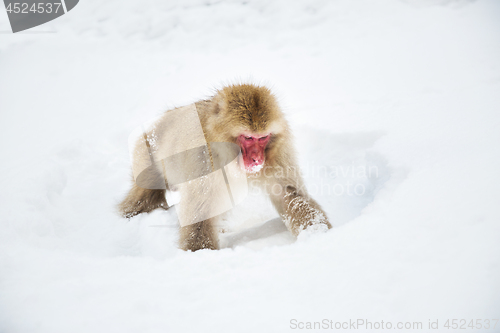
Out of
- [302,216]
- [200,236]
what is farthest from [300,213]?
[200,236]

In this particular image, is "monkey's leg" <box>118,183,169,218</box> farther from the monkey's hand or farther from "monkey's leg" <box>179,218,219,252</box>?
the monkey's hand

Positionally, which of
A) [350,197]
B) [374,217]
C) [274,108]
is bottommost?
[350,197]

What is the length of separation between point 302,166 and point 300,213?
103cm

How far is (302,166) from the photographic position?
3080 millimetres

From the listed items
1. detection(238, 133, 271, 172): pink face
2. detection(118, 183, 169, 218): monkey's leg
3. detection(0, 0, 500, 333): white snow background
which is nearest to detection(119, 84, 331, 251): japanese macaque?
detection(238, 133, 271, 172): pink face

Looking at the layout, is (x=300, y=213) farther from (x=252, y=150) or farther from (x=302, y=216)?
(x=252, y=150)

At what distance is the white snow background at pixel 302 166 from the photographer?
3.62 ft

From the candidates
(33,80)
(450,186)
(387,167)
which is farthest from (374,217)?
(33,80)

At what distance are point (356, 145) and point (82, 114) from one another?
3.37 metres

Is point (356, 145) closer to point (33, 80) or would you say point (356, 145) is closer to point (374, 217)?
point (374, 217)

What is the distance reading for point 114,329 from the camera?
40.2 inches

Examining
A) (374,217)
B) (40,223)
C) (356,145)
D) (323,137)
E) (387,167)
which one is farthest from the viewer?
(323,137)

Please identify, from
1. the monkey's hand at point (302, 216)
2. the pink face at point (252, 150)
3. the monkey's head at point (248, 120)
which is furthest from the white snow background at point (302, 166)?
the pink face at point (252, 150)

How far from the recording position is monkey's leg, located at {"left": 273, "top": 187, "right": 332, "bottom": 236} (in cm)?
203
